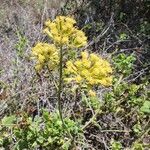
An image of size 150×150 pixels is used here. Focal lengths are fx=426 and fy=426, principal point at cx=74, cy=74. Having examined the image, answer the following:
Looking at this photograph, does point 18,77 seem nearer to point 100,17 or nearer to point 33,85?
point 33,85

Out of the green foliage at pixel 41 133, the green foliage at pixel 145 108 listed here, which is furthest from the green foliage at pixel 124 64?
the green foliage at pixel 41 133

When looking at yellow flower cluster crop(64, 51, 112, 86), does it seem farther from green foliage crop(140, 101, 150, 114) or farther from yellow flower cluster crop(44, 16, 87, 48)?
Answer: green foliage crop(140, 101, 150, 114)

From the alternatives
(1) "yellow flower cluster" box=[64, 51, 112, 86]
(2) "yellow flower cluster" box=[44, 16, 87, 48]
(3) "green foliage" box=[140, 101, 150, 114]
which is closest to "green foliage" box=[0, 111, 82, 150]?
(3) "green foliage" box=[140, 101, 150, 114]

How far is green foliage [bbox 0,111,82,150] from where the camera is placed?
2621 millimetres

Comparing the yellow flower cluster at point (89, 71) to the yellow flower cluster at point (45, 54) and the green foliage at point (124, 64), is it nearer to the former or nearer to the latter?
the yellow flower cluster at point (45, 54)

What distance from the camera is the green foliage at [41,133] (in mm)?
2621

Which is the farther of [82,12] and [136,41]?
[82,12]

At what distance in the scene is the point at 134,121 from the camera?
125 inches

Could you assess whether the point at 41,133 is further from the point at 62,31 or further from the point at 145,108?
the point at 62,31

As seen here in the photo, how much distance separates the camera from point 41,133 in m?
2.69

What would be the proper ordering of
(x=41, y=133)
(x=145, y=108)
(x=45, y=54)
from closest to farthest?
(x=45, y=54)
(x=41, y=133)
(x=145, y=108)

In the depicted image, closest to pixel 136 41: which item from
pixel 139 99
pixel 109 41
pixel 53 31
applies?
pixel 109 41

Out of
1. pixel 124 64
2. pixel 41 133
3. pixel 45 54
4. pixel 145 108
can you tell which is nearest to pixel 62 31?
pixel 45 54

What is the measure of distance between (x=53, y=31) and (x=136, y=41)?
236 centimetres
